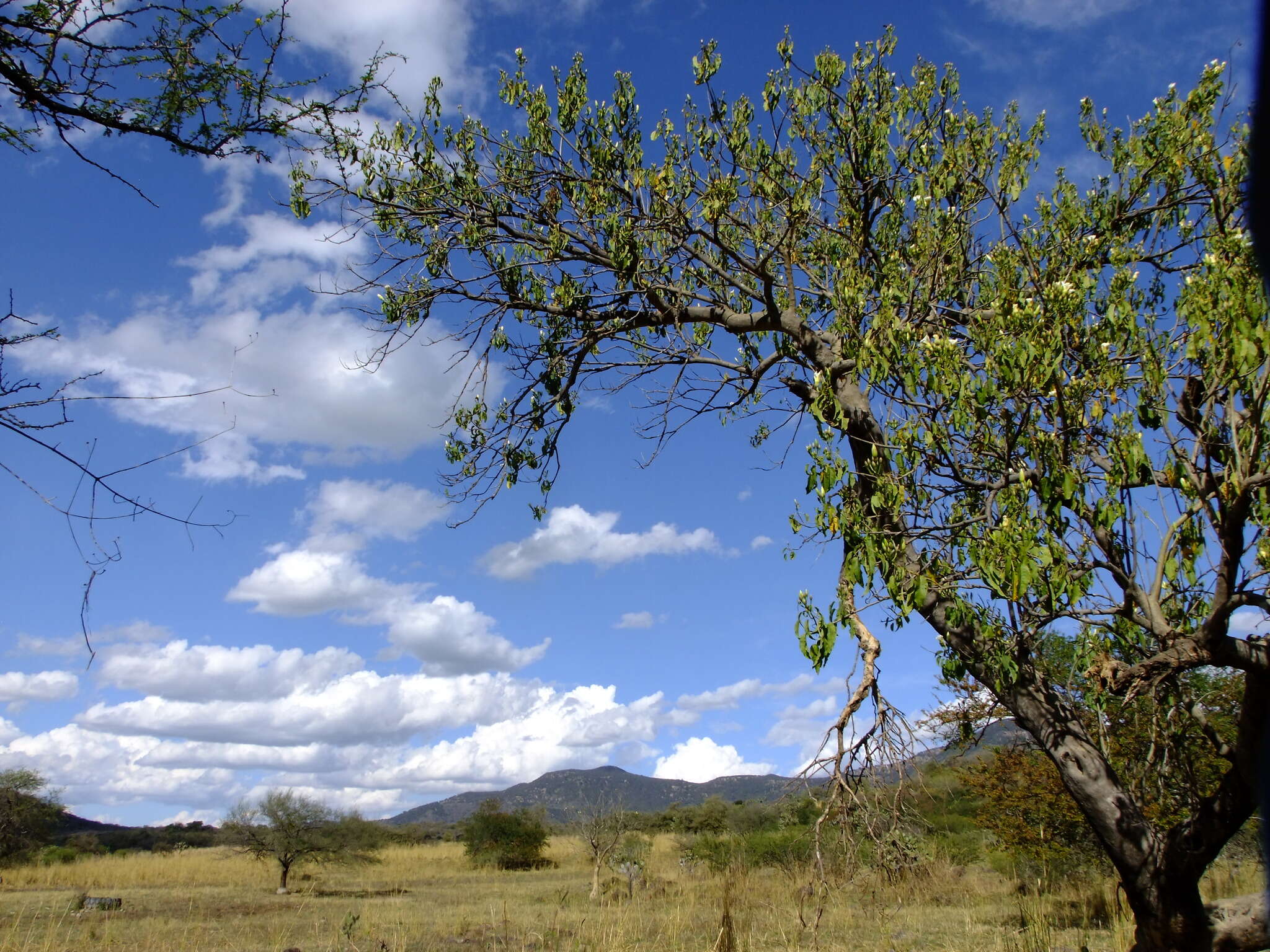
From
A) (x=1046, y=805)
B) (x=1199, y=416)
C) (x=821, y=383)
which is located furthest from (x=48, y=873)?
(x=1199, y=416)

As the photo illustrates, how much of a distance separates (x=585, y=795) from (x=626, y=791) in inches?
110

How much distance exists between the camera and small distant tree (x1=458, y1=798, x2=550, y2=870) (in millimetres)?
33469

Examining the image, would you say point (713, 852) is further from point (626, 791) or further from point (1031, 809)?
point (1031, 809)

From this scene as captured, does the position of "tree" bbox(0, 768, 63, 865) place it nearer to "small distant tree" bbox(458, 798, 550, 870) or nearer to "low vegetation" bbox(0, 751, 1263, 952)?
"low vegetation" bbox(0, 751, 1263, 952)

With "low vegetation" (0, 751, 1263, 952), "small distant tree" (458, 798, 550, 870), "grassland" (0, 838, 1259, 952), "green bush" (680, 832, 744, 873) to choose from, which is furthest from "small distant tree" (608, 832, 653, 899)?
"small distant tree" (458, 798, 550, 870)

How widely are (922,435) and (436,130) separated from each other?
4516mm

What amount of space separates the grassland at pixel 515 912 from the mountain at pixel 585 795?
254 cm

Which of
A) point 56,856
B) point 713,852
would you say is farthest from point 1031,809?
point 56,856

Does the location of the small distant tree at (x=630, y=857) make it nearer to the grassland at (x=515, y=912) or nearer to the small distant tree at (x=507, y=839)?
the grassland at (x=515, y=912)

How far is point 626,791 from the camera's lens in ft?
83.5

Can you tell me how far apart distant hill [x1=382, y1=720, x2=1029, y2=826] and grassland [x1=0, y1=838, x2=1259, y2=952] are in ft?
2.97

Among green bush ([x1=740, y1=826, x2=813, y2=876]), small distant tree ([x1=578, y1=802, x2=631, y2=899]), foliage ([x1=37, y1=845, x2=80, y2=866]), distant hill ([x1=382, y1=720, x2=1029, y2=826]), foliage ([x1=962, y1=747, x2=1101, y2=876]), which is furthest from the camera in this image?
foliage ([x1=37, y1=845, x2=80, y2=866])

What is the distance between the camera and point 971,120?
244 inches

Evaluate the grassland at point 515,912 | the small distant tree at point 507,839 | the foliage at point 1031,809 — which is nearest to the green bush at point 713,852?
the grassland at point 515,912
